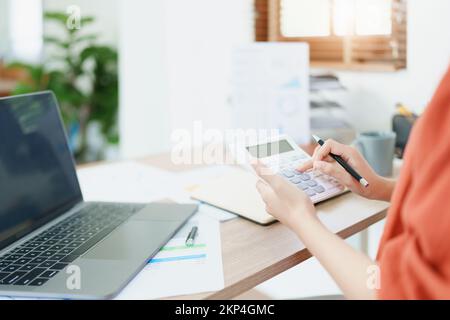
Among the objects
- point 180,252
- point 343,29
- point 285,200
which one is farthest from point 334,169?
point 343,29

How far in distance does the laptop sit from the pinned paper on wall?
22.2 inches

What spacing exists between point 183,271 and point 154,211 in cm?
26

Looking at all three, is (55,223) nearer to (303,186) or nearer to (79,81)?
(303,186)

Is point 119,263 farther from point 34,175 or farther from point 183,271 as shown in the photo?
point 34,175

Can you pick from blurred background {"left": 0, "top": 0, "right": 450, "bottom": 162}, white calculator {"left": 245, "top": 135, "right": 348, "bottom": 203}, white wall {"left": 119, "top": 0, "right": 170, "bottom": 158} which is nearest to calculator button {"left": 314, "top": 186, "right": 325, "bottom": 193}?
white calculator {"left": 245, "top": 135, "right": 348, "bottom": 203}

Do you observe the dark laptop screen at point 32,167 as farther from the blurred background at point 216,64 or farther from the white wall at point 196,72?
the white wall at point 196,72

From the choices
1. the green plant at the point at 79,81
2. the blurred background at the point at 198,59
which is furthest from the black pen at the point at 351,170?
the green plant at the point at 79,81

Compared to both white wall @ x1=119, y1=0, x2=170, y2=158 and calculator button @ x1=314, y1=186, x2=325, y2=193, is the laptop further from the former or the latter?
white wall @ x1=119, y1=0, x2=170, y2=158

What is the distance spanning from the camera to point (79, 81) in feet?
9.57

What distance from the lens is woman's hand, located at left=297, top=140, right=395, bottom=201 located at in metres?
0.86

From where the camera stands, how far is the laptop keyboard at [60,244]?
2.10ft

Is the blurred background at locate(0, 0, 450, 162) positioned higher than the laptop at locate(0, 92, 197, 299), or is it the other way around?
the blurred background at locate(0, 0, 450, 162)

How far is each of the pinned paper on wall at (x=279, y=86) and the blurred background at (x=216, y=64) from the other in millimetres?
42

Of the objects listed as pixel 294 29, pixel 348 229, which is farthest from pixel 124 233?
pixel 294 29
